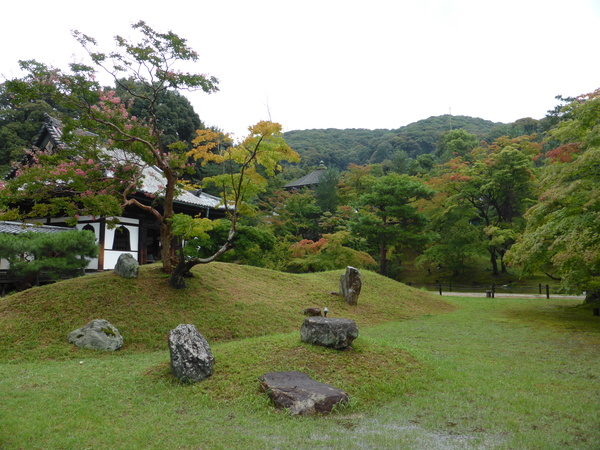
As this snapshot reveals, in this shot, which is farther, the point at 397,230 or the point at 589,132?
the point at 397,230

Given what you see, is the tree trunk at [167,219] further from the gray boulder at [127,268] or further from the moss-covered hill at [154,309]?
the gray boulder at [127,268]

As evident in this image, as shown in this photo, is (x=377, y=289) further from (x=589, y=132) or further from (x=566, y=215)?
(x=589, y=132)

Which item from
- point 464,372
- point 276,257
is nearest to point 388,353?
point 464,372

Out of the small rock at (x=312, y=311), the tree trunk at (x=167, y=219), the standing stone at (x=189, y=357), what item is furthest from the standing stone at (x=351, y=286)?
the standing stone at (x=189, y=357)

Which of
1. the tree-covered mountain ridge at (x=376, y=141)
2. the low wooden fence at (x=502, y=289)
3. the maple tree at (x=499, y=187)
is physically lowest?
the low wooden fence at (x=502, y=289)

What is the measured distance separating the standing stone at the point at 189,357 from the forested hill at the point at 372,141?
5676 centimetres

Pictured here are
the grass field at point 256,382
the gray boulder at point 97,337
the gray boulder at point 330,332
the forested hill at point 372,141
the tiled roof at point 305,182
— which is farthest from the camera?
the forested hill at point 372,141

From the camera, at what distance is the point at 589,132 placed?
402 inches

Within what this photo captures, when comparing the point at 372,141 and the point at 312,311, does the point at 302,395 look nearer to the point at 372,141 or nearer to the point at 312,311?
the point at 312,311

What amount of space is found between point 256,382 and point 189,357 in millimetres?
1121

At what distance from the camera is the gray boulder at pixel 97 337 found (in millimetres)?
8242

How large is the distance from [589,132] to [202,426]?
37.6 feet

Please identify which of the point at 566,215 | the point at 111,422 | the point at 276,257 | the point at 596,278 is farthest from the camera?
the point at 276,257

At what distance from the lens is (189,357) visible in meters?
5.85
